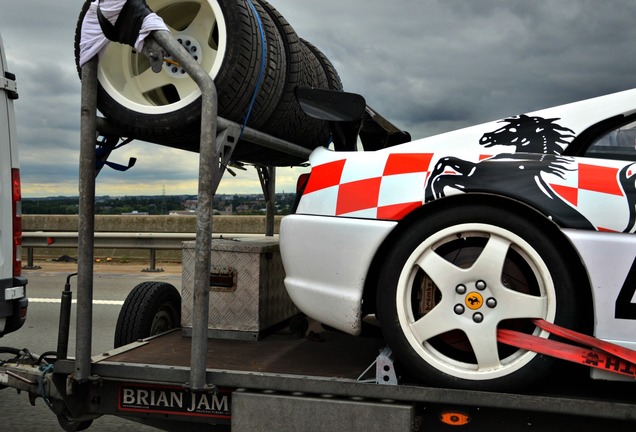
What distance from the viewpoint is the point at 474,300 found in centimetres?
258

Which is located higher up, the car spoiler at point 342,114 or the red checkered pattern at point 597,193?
the car spoiler at point 342,114

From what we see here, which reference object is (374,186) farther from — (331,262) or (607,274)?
(607,274)

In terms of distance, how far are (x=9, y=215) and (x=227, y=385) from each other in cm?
205

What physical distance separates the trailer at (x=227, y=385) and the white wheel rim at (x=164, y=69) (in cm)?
15

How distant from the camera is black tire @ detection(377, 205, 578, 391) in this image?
8.32 feet

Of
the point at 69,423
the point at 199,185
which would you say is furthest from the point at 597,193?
the point at 69,423

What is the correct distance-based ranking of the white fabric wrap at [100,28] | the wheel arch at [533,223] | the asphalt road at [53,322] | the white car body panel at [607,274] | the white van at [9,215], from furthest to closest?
the asphalt road at [53,322]
the white van at [9,215]
the white fabric wrap at [100,28]
the wheel arch at [533,223]
the white car body panel at [607,274]

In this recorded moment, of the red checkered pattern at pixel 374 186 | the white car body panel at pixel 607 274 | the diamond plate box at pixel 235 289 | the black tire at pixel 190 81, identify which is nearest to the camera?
the white car body panel at pixel 607 274

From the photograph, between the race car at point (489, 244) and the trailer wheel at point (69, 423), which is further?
the trailer wheel at point (69, 423)

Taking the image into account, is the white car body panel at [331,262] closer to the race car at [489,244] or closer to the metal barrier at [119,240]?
the race car at [489,244]

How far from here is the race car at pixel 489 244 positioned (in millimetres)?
2500

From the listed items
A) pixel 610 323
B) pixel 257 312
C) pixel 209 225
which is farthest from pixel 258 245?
pixel 610 323

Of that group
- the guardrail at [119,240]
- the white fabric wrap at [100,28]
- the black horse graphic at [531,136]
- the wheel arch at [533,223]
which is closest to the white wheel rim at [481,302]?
the wheel arch at [533,223]

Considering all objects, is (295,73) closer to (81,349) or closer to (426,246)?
(426,246)
